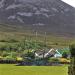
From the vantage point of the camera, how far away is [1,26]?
118 ft

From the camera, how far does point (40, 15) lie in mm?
38281

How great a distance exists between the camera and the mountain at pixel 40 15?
3538cm

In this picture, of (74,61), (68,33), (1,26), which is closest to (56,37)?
(68,33)

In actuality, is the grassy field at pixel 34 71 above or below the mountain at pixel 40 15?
below

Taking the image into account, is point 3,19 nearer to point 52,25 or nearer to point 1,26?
point 1,26

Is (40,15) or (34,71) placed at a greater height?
(40,15)

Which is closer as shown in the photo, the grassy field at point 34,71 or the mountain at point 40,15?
the grassy field at point 34,71

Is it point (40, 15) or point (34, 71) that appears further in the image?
point (40, 15)

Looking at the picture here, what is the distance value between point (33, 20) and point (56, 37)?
12.7ft

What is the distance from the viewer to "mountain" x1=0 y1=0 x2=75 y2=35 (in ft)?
116

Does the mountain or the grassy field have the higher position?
the mountain

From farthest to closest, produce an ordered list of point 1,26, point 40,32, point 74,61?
point 1,26 < point 40,32 < point 74,61

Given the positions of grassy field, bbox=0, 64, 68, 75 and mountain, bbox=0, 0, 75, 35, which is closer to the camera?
grassy field, bbox=0, 64, 68, 75

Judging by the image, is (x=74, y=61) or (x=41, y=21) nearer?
(x=74, y=61)
